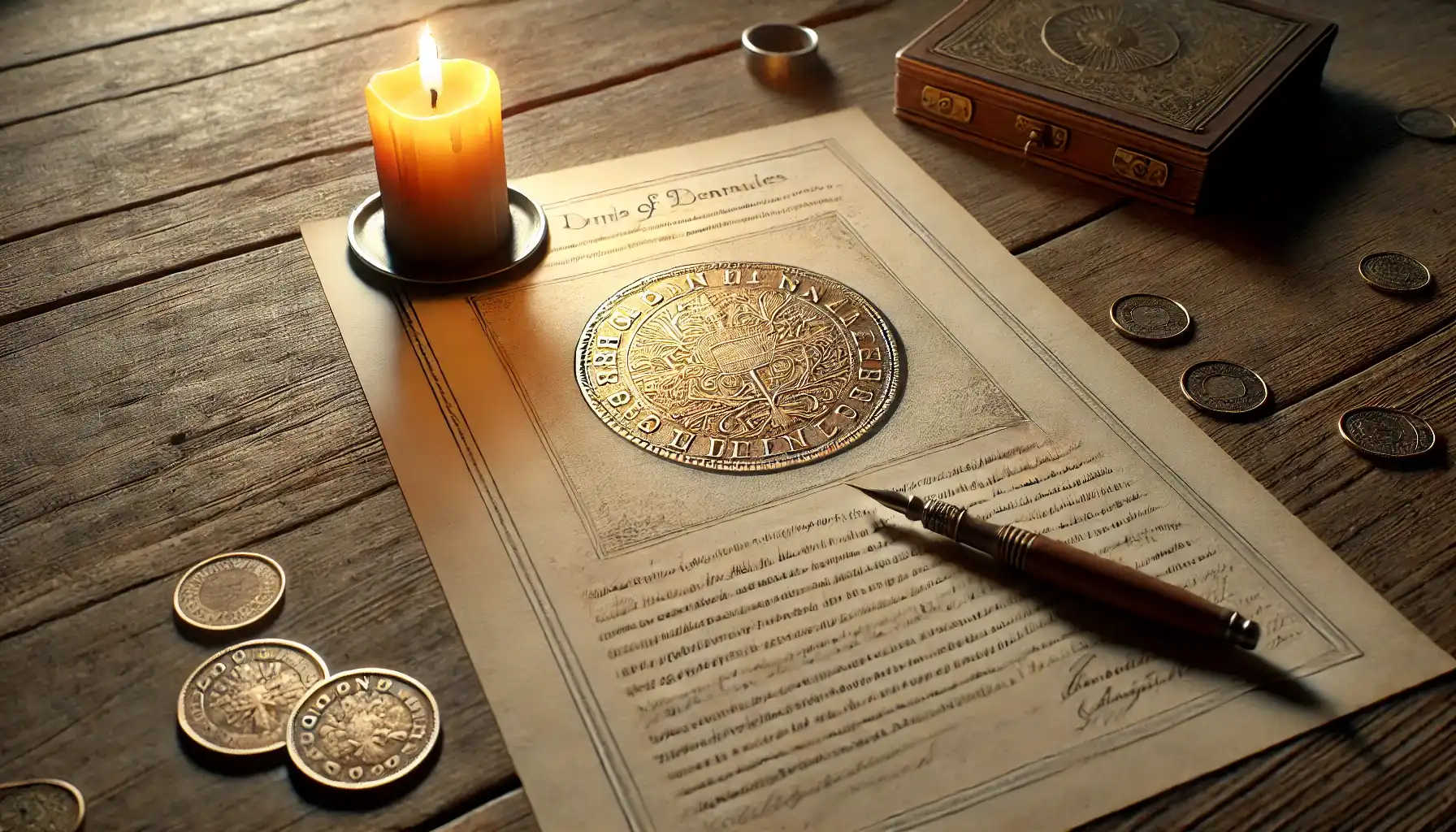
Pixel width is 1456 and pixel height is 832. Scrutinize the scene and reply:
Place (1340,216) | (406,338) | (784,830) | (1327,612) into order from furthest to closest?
(1340,216), (406,338), (1327,612), (784,830)

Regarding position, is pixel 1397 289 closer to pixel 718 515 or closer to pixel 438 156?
pixel 718 515

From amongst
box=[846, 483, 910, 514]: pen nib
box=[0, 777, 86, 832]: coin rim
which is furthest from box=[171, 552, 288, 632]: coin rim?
box=[846, 483, 910, 514]: pen nib

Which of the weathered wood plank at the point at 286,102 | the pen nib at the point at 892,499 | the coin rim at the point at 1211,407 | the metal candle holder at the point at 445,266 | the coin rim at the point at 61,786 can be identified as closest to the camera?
the coin rim at the point at 61,786

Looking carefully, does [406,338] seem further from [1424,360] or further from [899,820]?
[1424,360]

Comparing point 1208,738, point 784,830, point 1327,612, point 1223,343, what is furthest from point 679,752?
point 1223,343

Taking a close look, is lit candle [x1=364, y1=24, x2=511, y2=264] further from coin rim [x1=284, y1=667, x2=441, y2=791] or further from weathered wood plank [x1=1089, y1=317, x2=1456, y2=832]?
weathered wood plank [x1=1089, y1=317, x2=1456, y2=832]

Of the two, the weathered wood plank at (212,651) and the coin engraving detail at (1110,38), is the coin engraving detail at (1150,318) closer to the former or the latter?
the coin engraving detail at (1110,38)
